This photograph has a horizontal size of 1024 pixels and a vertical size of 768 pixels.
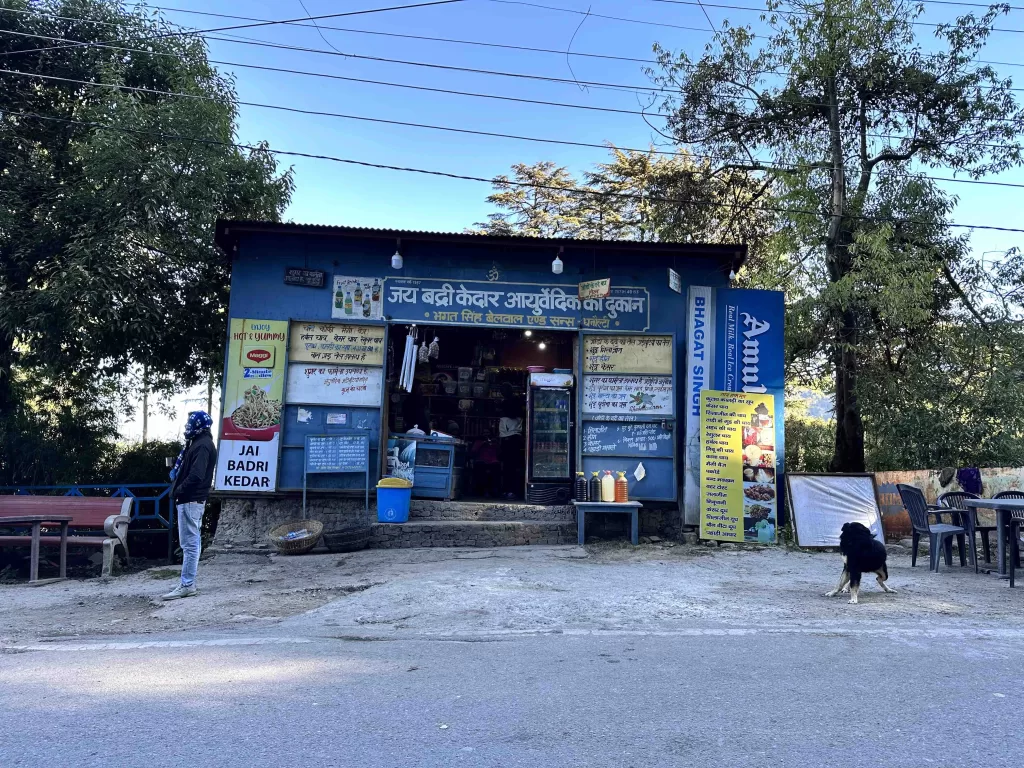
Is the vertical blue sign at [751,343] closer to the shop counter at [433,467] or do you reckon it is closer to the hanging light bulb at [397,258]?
the shop counter at [433,467]

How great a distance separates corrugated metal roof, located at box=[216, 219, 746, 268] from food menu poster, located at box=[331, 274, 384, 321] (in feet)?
2.46

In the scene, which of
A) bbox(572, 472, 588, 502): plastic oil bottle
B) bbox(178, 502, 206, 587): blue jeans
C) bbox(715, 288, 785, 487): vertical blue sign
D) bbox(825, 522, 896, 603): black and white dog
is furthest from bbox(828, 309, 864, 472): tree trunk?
bbox(178, 502, 206, 587): blue jeans

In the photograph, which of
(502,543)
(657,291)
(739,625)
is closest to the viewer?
(739,625)

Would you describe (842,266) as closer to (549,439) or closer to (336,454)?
(549,439)

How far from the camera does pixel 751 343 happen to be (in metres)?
11.8

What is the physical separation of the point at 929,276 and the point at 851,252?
1408 mm

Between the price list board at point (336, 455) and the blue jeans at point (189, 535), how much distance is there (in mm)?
3328

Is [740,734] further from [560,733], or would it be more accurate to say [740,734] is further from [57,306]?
[57,306]

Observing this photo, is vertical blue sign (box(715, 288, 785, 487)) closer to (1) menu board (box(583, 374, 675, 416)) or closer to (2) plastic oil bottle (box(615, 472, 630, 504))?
(1) menu board (box(583, 374, 675, 416))

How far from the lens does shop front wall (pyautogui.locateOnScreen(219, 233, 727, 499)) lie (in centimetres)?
1170

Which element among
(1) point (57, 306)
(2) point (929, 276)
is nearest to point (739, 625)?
(2) point (929, 276)

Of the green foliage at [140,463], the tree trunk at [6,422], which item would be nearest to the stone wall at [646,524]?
the green foliage at [140,463]

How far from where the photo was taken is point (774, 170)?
1521 cm

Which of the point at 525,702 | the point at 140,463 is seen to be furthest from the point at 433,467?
the point at 525,702
